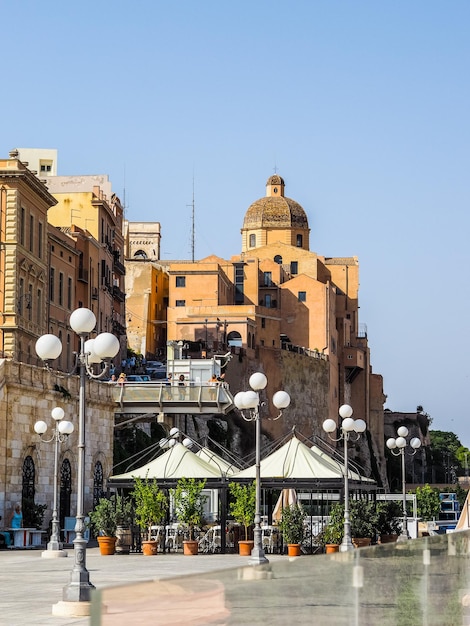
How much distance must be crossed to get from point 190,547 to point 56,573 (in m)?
8.43

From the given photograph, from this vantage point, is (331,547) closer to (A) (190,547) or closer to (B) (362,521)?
(B) (362,521)

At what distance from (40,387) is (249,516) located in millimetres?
10072

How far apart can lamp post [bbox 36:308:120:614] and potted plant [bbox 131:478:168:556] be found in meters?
12.3

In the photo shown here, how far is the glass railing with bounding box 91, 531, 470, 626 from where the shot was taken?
21.1 ft

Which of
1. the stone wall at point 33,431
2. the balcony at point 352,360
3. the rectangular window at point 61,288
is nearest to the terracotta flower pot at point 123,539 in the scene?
the stone wall at point 33,431

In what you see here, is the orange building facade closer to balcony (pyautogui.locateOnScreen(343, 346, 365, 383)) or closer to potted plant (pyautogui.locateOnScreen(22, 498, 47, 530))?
balcony (pyautogui.locateOnScreen(343, 346, 365, 383))

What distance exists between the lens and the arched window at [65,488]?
4200 centimetres

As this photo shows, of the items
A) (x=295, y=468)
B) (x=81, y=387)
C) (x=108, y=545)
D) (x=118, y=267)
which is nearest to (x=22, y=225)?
(x=295, y=468)

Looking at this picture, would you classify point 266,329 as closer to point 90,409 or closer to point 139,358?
point 139,358

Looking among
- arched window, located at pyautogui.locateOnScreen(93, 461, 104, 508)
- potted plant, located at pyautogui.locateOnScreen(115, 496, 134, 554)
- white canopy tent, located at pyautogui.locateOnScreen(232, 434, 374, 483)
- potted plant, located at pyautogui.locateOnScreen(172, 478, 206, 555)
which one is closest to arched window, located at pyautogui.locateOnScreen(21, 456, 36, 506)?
arched window, located at pyautogui.locateOnScreen(93, 461, 104, 508)

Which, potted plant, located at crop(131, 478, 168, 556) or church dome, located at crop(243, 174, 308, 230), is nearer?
potted plant, located at crop(131, 478, 168, 556)

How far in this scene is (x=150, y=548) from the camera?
3297 cm

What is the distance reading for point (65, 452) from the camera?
41.9 meters

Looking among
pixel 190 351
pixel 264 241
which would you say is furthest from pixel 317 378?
pixel 264 241
